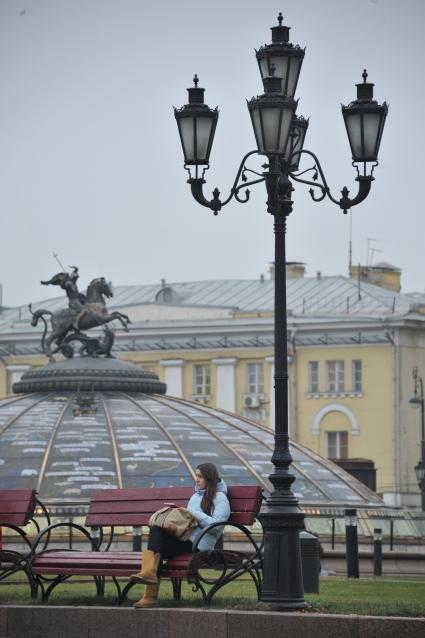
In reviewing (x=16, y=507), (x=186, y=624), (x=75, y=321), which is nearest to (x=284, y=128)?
(x=16, y=507)

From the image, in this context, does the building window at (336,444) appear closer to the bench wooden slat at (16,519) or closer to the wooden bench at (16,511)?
the wooden bench at (16,511)

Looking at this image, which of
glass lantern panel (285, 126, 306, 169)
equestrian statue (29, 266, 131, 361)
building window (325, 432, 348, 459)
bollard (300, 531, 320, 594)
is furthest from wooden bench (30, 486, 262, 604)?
building window (325, 432, 348, 459)

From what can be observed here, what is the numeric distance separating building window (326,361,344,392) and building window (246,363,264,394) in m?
2.88

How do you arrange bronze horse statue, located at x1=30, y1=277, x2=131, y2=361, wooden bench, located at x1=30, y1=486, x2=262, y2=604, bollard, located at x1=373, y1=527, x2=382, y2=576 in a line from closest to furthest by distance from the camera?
1. wooden bench, located at x1=30, y1=486, x2=262, y2=604
2. bollard, located at x1=373, y1=527, x2=382, y2=576
3. bronze horse statue, located at x1=30, y1=277, x2=131, y2=361

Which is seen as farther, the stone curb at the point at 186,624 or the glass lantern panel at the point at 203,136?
the glass lantern panel at the point at 203,136

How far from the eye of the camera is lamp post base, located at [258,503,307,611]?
58.4 ft

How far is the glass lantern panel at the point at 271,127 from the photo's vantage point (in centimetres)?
1898

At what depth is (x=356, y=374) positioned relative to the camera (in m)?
81.4

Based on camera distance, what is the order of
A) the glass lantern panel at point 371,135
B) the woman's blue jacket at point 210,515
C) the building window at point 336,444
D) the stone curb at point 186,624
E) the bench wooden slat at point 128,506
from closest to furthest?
the stone curb at point 186,624 < the woman's blue jacket at point 210,515 < the bench wooden slat at point 128,506 < the glass lantern panel at point 371,135 < the building window at point 336,444

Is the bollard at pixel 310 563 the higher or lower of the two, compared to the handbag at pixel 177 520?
lower

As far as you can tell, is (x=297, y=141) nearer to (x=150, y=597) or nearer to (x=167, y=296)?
(x=150, y=597)

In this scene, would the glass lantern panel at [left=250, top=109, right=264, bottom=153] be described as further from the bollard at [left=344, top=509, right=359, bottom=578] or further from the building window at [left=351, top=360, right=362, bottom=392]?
the building window at [left=351, top=360, right=362, bottom=392]

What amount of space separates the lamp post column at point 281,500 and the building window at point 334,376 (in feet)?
204

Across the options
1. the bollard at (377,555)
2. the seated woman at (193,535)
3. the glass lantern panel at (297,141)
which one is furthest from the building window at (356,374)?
the seated woman at (193,535)
